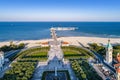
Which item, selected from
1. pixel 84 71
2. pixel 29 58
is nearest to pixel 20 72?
pixel 84 71

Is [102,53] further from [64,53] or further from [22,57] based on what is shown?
[22,57]

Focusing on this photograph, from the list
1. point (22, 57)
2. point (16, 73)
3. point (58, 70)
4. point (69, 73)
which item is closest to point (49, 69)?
point (58, 70)

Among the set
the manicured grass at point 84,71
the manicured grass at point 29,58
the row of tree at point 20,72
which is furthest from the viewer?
the manicured grass at point 29,58

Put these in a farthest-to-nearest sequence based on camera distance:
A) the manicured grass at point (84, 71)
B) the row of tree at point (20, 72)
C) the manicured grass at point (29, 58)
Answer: the manicured grass at point (29, 58)
the manicured grass at point (84, 71)
the row of tree at point (20, 72)

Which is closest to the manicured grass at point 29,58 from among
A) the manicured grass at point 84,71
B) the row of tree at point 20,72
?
the row of tree at point 20,72

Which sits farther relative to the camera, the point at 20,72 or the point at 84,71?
the point at 84,71

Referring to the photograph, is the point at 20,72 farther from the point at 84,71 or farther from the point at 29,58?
the point at 29,58

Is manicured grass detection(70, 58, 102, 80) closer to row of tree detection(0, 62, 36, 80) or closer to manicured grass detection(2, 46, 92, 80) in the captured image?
manicured grass detection(2, 46, 92, 80)

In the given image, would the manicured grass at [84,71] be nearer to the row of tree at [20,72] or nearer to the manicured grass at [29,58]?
the manicured grass at [29,58]

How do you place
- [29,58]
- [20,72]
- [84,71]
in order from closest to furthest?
1. [20,72]
2. [84,71]
3. [29,58]

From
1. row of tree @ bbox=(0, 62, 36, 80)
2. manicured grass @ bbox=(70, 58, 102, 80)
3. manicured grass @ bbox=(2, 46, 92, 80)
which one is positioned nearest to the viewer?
row of tree @ bbox=(0, 62, 36, 80)

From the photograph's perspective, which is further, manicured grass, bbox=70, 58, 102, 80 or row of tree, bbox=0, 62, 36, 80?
manicured grass, bbox=70, 58, 102, 80

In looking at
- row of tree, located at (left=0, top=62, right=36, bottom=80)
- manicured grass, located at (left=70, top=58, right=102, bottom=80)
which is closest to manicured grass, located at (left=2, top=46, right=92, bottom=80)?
row of tree, located at (left=0, top=62, right=36, bottom=80)
